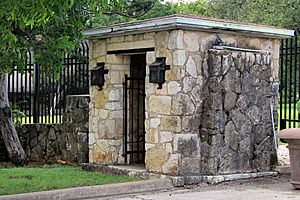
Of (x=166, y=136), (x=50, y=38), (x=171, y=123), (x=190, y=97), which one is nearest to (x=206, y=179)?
(x=166, y=136)

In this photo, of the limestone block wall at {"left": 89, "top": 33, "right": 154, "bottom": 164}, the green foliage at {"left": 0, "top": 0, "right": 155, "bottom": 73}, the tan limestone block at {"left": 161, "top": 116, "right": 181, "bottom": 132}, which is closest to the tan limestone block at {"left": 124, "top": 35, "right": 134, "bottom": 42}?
the limestone block wall at {"left": 89, "top": 33, "right": 154, "bottom": 164}

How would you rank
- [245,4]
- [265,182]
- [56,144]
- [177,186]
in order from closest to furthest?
1. [177,186]
2. [265,182]
3. [56,144]
4. [245,4]

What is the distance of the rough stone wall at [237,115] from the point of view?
9711mm

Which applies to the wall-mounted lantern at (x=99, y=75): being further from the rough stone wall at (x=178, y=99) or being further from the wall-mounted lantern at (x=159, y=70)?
the wall-mounted lantern at (x=159, y=70)

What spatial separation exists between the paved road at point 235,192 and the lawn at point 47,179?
3.18 feet

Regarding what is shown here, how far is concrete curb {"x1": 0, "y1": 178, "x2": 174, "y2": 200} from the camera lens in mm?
8070

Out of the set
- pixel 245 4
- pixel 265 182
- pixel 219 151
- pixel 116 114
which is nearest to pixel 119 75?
pixel 116 114

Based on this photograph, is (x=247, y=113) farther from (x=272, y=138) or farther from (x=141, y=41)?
(x=141, y=41)

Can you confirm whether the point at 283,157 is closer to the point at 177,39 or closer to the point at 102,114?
the point at 102,114

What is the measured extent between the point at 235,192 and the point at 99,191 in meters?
2.15

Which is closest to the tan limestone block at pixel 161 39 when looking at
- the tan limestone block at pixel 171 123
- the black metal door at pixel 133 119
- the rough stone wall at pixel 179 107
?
the rough stone wall at pixel 179 107

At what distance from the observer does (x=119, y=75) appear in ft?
36.1

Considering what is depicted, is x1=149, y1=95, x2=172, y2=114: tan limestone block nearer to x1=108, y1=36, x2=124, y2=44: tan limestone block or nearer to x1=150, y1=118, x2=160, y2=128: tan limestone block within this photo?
x1=150, y1=118, x2=160, y2=128: tan limestone block

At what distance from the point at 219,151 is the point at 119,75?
259cm
